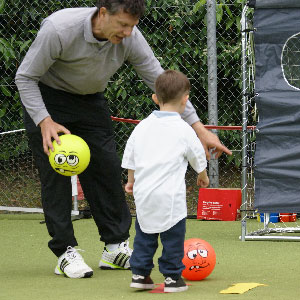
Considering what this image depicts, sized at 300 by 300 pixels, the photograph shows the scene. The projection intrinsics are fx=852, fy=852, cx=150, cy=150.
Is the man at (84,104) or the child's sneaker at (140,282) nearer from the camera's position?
the child's sneaker at (140,282)

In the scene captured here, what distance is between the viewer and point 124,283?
4605 millimetres

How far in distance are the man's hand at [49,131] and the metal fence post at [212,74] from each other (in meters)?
3.86

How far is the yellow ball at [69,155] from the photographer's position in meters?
4.60

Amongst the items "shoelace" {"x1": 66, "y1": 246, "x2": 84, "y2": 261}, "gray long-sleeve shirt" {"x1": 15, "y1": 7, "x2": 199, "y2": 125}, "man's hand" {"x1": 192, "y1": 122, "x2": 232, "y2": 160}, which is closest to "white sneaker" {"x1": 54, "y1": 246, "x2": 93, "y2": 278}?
"shoelace" {"x1": 66, "y1": 246, "x2": 84, "y2": 261}

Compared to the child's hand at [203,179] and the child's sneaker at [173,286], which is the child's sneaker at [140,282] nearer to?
the child's sneaker at [173,286]

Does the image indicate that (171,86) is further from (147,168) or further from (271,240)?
(271,240)

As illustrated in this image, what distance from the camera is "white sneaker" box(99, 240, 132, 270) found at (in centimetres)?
513

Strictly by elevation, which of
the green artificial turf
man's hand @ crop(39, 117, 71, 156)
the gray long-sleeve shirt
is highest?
the gray long-sleeve shirt

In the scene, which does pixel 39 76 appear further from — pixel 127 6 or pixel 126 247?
pixel 126 247

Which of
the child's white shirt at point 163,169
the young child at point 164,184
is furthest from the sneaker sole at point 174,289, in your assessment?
the child's white shirt at point 163,169

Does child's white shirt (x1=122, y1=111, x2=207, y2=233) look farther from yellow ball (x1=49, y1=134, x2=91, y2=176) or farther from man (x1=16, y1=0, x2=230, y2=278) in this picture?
yellow ball (x1=49, y1=134, x2=91, y2=176)

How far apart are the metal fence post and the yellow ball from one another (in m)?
3.77

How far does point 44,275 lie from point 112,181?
2.26ft

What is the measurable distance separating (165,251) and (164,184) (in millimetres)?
338
